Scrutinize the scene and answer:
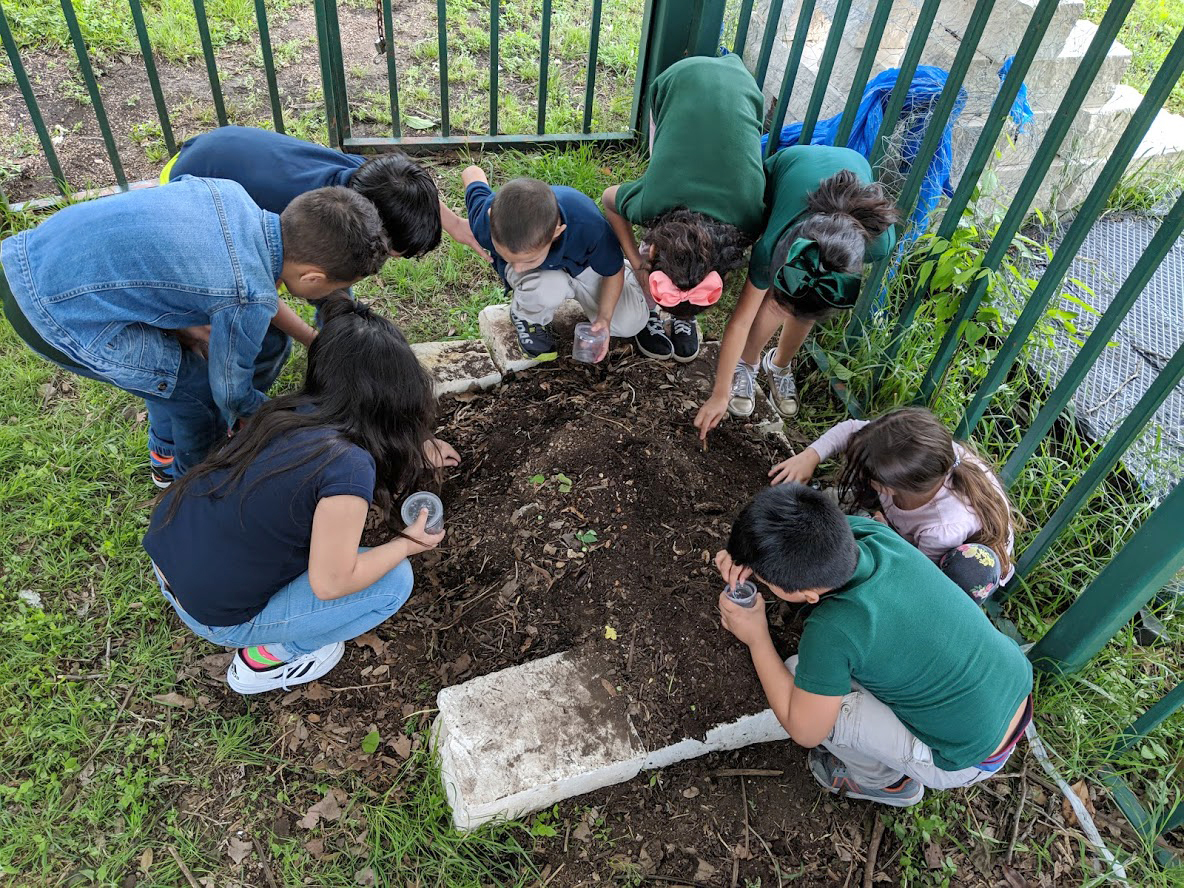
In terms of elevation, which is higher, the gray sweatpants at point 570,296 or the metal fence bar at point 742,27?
the metal fence bar at point 742,27

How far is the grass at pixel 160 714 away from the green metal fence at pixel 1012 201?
13cm

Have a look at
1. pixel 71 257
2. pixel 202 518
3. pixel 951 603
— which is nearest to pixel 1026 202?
pixel 951 603

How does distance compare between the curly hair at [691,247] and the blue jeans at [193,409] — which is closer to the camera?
the curly hair at [691,247]

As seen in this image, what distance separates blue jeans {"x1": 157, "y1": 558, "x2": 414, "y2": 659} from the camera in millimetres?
2273

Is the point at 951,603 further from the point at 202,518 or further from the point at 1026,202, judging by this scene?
the point at 202,518

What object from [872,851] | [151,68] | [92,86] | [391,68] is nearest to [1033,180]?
[872,851]

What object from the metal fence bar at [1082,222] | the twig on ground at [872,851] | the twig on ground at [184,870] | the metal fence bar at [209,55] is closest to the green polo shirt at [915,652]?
the twig on ground at [872,851]

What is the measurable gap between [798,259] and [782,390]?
105cm

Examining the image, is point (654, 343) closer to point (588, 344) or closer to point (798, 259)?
point (588, 344)

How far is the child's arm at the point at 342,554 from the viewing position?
2027 millimetres

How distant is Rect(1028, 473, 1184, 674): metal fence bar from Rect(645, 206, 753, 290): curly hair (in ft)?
4.70

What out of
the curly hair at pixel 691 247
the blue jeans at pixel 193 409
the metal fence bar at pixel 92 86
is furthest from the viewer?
the metal fence bar at pixel 92 86

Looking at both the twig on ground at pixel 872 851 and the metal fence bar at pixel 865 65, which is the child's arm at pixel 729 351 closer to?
the metal fence bar at pixel 865 65

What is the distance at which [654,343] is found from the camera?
341cm
